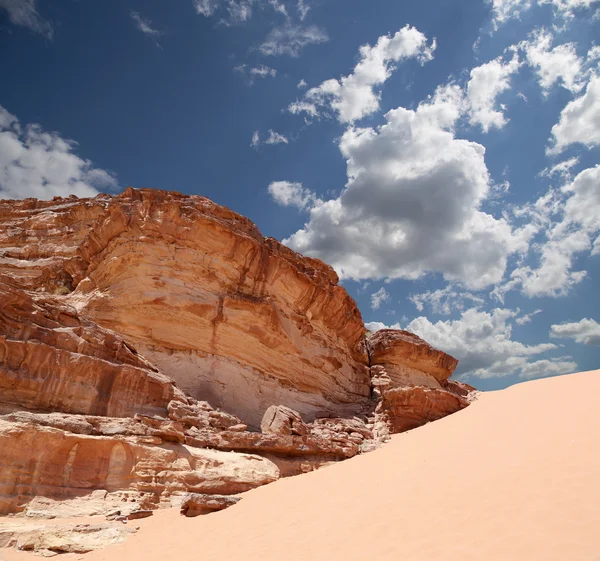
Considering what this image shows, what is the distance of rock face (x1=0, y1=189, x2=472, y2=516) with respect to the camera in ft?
29.0

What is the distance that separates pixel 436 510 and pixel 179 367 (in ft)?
39.7

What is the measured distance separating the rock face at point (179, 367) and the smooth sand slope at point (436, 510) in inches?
61.6

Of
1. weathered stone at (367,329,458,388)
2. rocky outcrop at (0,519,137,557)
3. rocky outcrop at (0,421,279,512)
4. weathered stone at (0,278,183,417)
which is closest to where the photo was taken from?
rocky outcrop at (0,519,137,557)

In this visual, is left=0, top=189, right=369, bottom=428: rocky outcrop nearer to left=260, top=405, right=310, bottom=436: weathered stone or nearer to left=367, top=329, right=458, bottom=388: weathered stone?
left=260, top=405, right=310, bottom=436: weathered stone

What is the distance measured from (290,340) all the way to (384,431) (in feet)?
19.2

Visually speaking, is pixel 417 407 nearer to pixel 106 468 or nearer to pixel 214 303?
pixel 214 303

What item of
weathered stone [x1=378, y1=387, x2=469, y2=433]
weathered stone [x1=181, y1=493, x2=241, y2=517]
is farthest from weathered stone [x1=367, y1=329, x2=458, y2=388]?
weathered stone [x1=181, y1=493, x2=241, y2=517]

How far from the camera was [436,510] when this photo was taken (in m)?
5.95

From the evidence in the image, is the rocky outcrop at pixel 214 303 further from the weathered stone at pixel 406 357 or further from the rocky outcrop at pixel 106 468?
the rocky outcrop at pixel 106 468

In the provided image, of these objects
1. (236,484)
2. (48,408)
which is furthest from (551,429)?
→ (48,408)

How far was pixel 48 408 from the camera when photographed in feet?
30.8

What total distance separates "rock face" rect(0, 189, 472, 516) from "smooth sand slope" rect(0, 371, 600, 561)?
61.6 inches

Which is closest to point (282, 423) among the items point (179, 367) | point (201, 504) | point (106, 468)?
point (179, 367)

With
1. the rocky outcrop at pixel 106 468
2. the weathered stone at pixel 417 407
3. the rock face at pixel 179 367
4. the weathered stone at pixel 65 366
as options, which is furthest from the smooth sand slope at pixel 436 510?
the weathered stone at pixel 417 407
